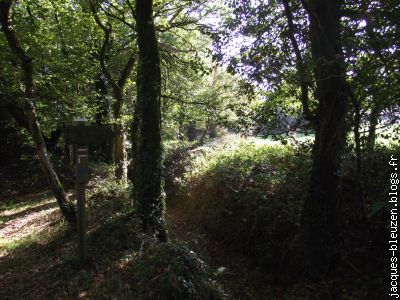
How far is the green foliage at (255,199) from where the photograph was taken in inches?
280

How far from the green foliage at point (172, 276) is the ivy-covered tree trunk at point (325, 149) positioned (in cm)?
205

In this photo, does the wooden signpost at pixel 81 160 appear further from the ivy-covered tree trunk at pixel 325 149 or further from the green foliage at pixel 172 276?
the ivy-covered tree trunk at pixel 325 149

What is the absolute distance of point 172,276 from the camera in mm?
5039

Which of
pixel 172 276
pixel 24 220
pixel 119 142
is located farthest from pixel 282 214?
pixel 24 220

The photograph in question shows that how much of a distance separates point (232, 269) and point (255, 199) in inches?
66.9

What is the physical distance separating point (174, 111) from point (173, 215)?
5462mm

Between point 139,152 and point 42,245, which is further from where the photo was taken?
point 42,245

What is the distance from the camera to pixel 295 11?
6879mm

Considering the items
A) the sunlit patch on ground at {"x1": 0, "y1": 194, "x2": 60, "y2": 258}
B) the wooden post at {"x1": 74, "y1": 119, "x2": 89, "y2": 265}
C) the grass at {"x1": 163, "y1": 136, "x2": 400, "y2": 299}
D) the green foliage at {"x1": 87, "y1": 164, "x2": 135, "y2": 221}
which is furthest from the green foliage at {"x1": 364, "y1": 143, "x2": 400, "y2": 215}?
the sunlit patch on ground at {"x1": 0, "y1": 194, "x2": 60, "y2": 258}

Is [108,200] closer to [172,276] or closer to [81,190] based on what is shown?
[81,190]

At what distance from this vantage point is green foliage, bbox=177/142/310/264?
7.10 meters

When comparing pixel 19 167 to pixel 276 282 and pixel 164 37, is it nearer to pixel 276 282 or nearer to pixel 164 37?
pixel 164 37

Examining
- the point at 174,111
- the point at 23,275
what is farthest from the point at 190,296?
the point at 174,111

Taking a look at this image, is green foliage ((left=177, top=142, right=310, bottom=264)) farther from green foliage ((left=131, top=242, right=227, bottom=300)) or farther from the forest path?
green foliage ((left=131, top=242, right=227, bottom=300))
